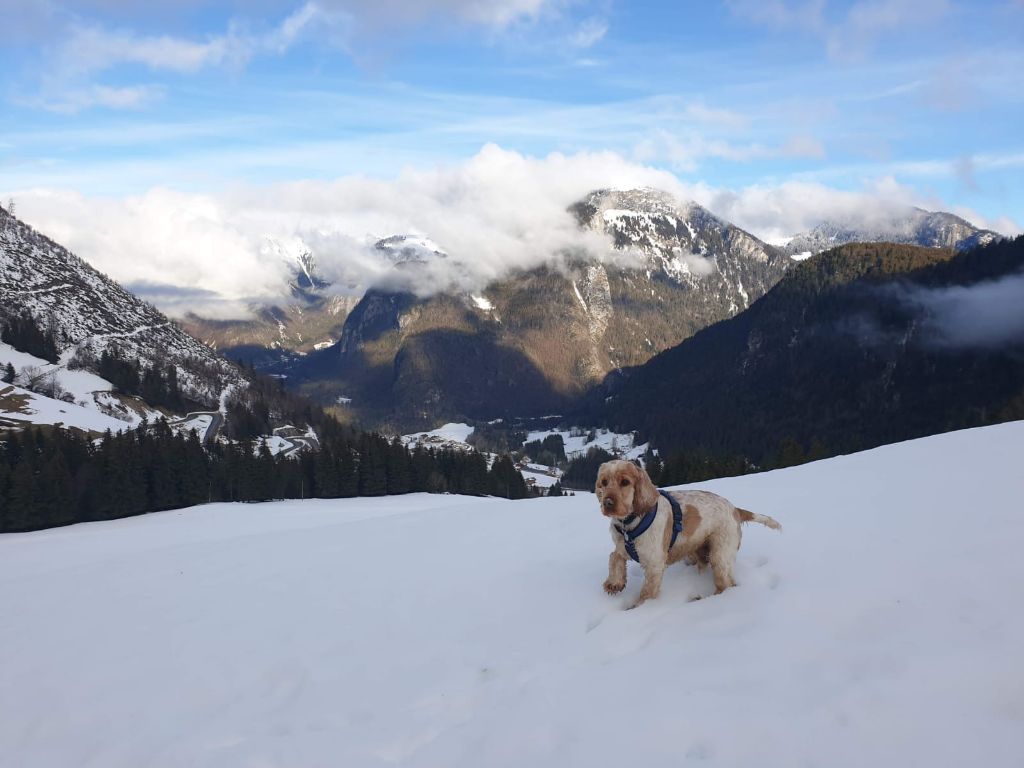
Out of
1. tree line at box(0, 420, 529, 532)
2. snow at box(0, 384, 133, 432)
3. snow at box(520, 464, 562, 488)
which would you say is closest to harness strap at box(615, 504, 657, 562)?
tree line at box(0, 420, 529, 532)

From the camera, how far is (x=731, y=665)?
5.31 meters

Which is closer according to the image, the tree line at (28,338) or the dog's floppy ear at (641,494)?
the dog's floppy ear at (641,494)

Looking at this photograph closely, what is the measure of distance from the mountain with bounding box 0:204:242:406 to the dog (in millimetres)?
141515

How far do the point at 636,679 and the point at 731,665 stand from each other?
0.83m

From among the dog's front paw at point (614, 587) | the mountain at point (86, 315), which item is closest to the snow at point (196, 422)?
the mountain at point (86, 315)

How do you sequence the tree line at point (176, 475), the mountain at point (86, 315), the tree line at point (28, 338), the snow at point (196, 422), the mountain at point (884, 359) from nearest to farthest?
the tree line at point (176, 475) → the snow at point (196, 422) → the tree line at point (28, 338) → the mountain at point (86, 315) → the mountain at point (884, 359)

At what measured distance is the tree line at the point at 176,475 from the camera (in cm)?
4600

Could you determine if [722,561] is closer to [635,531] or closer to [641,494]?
[635,531]

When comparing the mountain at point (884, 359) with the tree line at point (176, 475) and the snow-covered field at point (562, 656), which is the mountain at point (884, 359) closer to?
the tree line at point (176, 475)

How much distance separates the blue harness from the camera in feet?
21.8

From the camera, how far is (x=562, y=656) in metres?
6.15

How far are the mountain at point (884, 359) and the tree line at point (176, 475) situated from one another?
8397 centimetres

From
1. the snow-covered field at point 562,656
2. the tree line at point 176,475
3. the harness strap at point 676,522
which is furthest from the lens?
the tree line at point 176,475

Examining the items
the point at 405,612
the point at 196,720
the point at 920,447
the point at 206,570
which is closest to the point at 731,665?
the point at 405,612
